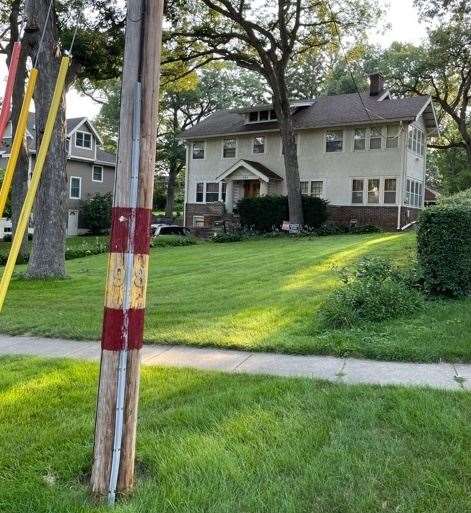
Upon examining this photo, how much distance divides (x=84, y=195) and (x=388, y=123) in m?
21.2

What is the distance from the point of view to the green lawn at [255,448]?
114 inches

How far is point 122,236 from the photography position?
2969 mm

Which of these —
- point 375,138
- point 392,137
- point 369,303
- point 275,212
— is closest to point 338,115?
point 375,138

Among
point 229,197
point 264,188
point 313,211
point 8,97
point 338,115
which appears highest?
point 338,115

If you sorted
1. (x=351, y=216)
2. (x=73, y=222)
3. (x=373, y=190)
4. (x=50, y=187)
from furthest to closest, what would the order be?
(x=73, y=222) → (x=351, y=216) → (x=373, y=190) → (x=50, y=187)

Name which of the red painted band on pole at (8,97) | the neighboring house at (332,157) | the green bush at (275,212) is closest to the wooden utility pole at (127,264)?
the red painted band on pole at (8,97)

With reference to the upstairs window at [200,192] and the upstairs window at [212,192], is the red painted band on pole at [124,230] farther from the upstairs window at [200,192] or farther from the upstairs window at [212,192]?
the upstairs window at [200,192]

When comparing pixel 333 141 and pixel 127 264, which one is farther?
pixel 333 141

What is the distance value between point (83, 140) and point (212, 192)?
1045 cm

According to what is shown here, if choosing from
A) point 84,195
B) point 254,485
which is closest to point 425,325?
point 254,485

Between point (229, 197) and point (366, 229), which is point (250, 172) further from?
point (366, 229)

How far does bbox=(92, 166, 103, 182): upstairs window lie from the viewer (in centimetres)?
3988

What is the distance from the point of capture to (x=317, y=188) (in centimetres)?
3139

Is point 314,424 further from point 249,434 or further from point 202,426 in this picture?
point 202,426
